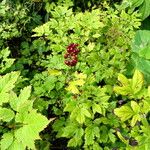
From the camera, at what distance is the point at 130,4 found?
317 centimetres

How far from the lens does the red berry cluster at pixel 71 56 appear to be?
2324mm

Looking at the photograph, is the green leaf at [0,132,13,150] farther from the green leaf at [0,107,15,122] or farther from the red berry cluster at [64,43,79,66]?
the red berry cluster at [64,43,79,66]

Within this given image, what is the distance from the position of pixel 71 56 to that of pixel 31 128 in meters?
0.82

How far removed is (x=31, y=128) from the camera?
1631mm

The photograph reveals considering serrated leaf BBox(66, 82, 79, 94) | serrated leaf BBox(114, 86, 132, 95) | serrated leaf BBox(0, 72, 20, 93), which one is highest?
serrated leaf BBox(0, 72, 20, 93)

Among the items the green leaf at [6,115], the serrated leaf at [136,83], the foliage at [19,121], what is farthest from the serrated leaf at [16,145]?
the serrated leaf at [136,83]

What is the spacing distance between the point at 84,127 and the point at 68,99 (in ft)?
0.74

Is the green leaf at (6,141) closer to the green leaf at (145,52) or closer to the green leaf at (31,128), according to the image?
the green leaf at (31,128)

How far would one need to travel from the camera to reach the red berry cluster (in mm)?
2324

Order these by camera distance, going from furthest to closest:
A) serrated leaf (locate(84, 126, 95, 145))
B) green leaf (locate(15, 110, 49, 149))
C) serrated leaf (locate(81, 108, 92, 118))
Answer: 1. serrated leaf (locate(84, 126, 95, 145))
2. serrated leaf (locate(81, 108, 92, 118))
3. green leaf (locate(15, 110, 49, 149))

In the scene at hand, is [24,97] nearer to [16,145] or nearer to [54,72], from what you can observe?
[16,145]

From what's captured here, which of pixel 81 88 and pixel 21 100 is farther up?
pixel 21 100

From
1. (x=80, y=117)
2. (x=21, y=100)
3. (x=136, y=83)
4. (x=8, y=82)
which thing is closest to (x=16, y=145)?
(x=21, y=100)

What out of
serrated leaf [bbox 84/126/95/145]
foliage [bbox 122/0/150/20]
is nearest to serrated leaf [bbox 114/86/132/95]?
serrated leaf [bbox 84/126/95/145]
